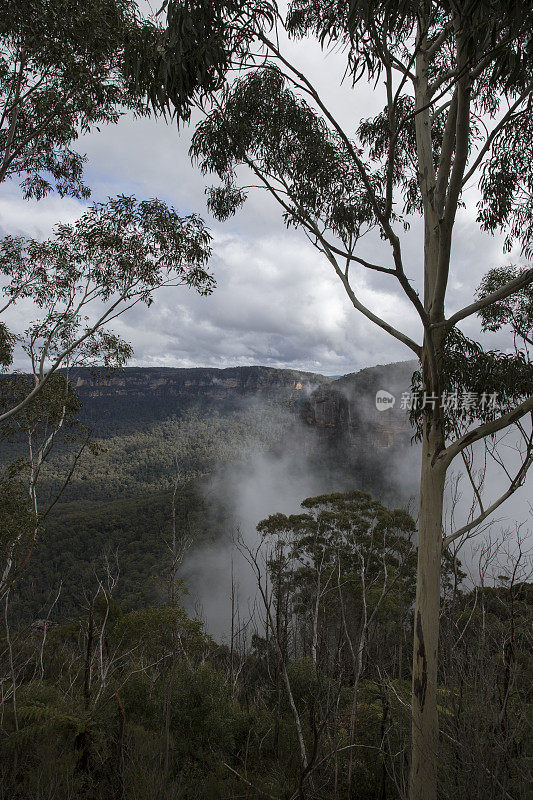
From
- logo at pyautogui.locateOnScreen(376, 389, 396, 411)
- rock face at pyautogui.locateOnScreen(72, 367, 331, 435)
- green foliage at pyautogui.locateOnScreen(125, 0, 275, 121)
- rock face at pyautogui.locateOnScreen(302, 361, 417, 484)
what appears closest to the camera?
green foliage at pyautogui.locateOnScreen(125, 0, 275, 121)

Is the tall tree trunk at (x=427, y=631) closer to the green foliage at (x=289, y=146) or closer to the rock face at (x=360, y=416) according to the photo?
the green foliage at (x=289, y=146)

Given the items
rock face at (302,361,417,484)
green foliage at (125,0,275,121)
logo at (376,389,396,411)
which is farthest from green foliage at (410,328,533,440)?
rock face at (302,361,417,484)

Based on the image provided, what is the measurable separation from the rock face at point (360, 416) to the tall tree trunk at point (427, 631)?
115ft

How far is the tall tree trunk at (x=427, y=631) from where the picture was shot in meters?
2.53

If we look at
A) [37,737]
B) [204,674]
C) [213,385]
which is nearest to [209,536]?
[204,674]

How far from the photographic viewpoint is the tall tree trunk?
2.53 metres

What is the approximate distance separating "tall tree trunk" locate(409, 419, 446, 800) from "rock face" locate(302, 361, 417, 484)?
35.1 m

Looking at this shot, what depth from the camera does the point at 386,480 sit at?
30.9 metres

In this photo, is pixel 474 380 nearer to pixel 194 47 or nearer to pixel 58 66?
pixel 194 47

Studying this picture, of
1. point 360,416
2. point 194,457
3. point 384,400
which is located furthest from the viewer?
point 194,457

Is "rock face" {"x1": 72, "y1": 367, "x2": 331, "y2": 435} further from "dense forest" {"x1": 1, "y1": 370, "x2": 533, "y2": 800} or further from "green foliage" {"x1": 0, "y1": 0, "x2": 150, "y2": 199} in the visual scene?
"green foliage" {"x1": 0, "y1": 0, "x2": 150, "y2": 199}

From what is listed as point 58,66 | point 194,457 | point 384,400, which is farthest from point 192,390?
point 58,66

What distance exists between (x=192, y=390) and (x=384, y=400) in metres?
35.7

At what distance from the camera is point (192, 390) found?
64.9 metres
